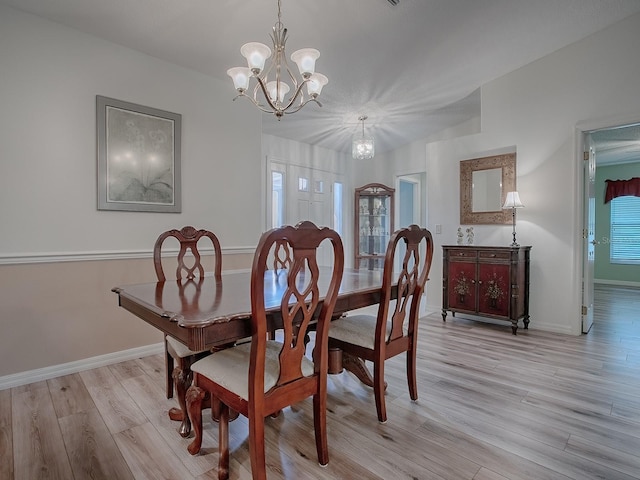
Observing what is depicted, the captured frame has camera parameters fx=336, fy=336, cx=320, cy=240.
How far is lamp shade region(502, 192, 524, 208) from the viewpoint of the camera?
11.4ft

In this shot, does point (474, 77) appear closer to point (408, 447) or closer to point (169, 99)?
point (169, 99)

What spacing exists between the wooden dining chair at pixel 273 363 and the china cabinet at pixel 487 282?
2.67 meters

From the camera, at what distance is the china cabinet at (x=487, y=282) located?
11.3 ft

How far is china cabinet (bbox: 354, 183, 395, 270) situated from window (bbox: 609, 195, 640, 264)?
454 cm

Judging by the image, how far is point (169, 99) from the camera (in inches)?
120

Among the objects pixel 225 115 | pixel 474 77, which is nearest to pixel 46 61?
pixel 225 115

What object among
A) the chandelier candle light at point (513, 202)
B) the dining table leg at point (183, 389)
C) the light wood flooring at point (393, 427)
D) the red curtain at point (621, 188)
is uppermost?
the red curtain at point (621, 188)

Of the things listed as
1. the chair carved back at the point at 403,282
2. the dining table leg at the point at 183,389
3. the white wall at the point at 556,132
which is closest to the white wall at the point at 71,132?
the dining table leg at the point at 183,389

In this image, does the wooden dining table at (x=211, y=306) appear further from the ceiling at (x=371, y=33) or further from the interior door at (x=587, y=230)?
the interior door at (x=587, y=230)

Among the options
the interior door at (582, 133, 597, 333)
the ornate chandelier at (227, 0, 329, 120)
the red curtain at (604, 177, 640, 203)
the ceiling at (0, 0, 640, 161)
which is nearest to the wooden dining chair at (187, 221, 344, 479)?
the ornate chandelier at (227, 0, 329, 120)

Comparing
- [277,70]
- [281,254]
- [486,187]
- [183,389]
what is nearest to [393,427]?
[183,389]

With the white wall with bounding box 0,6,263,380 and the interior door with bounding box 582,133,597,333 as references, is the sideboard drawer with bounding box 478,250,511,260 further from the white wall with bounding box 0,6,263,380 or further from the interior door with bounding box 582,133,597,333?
the white wall with bounding box 0,6,263,380

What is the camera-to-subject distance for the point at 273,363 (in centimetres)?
146

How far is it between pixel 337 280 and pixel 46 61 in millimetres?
2709
